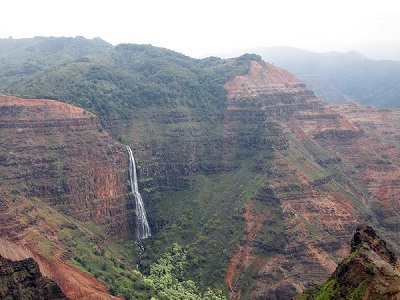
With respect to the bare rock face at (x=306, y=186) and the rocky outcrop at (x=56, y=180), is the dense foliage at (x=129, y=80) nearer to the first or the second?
the bare rock face at (x=306, y=186)

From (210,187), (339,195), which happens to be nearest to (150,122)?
(210,187)

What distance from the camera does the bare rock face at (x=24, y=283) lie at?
48281 millimetres

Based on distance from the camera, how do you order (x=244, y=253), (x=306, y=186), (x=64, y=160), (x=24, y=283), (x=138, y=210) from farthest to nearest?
(x=138, y=210), (x=306, y=186), (x=64, y=160), (x=244, y=253), (x=24, y=283)

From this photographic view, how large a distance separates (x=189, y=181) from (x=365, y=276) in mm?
68177

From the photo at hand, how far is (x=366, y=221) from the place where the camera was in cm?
9400

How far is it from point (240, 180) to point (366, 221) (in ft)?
81.0

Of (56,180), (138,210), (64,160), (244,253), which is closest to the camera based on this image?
(244,253)

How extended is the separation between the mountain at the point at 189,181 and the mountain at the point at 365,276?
31.6m

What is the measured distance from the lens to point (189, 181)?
105 meters

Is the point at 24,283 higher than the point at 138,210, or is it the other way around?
the point at 24,283

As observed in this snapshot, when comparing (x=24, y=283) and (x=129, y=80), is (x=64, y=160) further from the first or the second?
(x=24, y=283)

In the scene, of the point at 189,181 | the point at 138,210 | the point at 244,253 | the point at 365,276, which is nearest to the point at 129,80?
the point at 189,181

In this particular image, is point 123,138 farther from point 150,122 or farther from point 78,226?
point 78,226

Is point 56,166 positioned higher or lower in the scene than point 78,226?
higher
